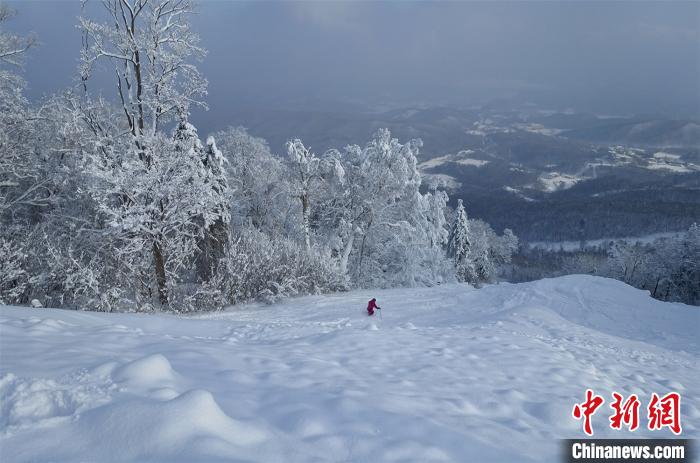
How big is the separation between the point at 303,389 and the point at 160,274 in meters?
9.97

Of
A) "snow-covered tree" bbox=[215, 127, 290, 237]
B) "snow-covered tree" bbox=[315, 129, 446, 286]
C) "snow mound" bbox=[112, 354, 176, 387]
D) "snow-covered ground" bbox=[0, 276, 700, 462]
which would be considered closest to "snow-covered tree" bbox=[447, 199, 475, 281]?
"snow-covered tree" bbox=[315, 129, 446, 286]

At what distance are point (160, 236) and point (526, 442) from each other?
468 inches

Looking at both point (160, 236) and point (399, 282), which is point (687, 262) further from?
point (160, 236)

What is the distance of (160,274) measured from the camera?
12766 mm

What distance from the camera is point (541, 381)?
5887 mm

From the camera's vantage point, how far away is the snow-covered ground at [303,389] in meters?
2.96

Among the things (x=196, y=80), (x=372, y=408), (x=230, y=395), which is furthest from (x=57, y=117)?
(x=372, y=408)

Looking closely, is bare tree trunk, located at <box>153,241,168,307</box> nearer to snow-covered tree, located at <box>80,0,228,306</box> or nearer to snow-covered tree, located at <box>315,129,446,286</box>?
snow-covered tree, located at <box>80,0,228,306</box>

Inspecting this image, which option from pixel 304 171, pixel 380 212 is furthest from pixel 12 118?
pixel 380 212

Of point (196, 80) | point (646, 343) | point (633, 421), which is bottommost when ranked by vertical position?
point (646, 343)

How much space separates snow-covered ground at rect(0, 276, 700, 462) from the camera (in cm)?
296

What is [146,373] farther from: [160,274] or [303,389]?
[160,274]

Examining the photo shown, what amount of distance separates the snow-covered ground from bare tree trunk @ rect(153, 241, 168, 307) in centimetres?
385

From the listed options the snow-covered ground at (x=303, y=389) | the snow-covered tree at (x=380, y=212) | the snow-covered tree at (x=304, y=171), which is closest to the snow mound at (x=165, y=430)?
the snow-covered ground at (x=303, y=389)
